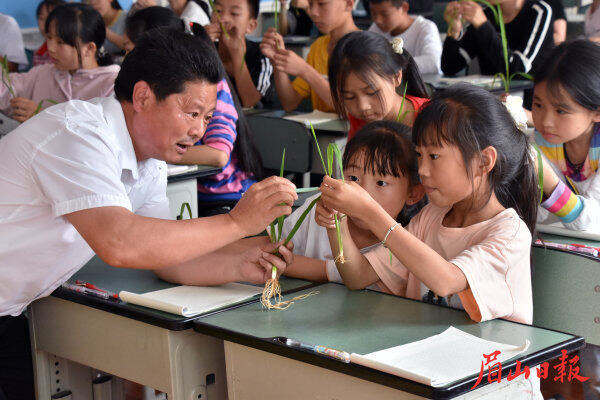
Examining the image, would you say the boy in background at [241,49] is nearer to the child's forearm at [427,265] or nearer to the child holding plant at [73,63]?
the child holding plant at [73,63]

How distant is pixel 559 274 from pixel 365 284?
1.61 ft

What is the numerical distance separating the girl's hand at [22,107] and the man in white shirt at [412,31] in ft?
7.24

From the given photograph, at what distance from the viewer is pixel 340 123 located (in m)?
3.62

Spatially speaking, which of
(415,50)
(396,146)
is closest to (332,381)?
(396,146)

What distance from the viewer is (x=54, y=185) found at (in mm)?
1533

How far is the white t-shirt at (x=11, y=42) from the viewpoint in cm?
570

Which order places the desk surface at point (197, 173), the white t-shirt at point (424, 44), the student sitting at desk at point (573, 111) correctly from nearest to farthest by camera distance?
the student sitting at desk at point (573, 111) → the desk surface at point (197, 173) → the white t-shirt at point (424, 44)

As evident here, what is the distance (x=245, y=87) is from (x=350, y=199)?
2.78m

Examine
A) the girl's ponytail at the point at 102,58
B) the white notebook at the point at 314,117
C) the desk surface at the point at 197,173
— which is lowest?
the white notebook at the point at 314,117

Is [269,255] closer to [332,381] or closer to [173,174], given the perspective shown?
[332,381]

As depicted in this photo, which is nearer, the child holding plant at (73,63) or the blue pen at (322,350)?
the blue pen at (322,350)

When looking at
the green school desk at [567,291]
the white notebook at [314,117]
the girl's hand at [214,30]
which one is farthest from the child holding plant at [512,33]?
the green school desk at [567,291]

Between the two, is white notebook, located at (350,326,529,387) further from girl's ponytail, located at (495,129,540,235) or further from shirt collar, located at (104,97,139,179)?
shirt collar, located at (104,97,139,179)

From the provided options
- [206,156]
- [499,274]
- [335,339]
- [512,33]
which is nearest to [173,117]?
[335,339]
